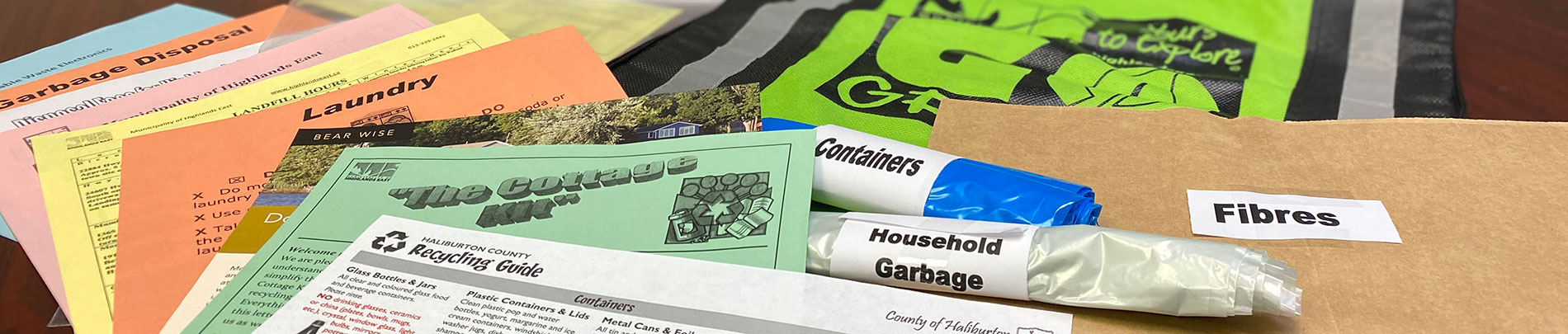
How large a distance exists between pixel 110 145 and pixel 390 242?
25cm

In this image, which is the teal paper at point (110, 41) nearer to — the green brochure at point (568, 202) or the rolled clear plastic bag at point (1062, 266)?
the green brochure at point (568, 202)

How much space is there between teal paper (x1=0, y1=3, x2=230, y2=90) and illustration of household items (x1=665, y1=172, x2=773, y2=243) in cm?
53

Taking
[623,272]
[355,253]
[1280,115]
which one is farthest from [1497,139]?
[355,253]

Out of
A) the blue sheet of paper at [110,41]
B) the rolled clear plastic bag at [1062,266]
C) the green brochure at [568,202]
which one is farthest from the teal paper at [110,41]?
the rolled clear plastic bag at [1062,266]

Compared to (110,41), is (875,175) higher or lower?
lower

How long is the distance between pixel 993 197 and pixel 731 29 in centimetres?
41

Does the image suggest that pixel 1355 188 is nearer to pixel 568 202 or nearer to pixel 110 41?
pixel 568 202

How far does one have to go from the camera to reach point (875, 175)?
1.72ft

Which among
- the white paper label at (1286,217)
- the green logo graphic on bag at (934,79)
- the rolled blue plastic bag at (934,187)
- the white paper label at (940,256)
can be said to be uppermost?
the green logo graphic on bag at (934,79)

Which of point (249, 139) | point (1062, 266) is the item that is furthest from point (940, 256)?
point (249, 139)

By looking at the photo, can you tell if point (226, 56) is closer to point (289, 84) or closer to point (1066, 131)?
point (289, 84)

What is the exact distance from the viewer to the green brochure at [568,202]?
0.48 metres

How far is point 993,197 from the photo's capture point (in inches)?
20.0

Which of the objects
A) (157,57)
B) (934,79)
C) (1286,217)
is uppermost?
(157,57)
